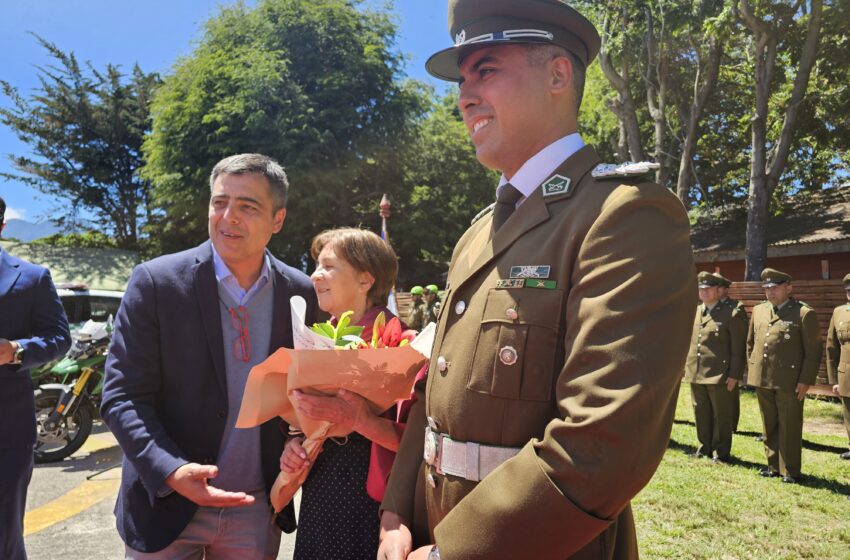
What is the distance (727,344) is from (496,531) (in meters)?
8.27

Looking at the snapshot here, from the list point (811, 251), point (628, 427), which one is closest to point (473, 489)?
point (628, 427)

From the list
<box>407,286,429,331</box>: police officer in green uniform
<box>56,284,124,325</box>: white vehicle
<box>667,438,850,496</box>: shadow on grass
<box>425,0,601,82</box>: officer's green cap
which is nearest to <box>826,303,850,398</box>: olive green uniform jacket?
<box>667,438,850,496</box>: shadow on grass

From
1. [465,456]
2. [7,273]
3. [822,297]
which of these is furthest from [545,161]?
[822,297]

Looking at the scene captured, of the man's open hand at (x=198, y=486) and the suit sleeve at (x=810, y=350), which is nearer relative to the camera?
the man's open hand at (x=198, y=486)

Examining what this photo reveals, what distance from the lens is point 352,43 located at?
25.8m

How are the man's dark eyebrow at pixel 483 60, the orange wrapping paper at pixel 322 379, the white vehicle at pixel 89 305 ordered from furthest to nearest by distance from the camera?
the white vehicle at pixel 89 305 → the orange wrapping paper at pixel 322 379 → the man's dark eyebrow at pixel 483 60

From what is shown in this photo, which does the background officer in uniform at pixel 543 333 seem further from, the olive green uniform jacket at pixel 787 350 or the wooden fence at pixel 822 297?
the wooden fence at pixel 822 297

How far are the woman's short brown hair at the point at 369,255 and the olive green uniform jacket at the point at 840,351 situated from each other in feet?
23.3

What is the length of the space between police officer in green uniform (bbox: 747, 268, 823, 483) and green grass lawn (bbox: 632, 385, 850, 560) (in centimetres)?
35

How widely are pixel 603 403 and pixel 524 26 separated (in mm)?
1040

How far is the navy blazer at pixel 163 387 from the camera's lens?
7.13ft

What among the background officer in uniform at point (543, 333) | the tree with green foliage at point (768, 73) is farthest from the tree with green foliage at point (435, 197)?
the background officer in uniform at point (543, 333)

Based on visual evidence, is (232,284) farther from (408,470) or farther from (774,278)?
(774,278)

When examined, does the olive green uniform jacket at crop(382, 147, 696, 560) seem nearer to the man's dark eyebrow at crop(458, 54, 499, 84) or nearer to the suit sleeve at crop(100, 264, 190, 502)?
the man's dark eyebrow at crop(458, 54, 499, 84)
